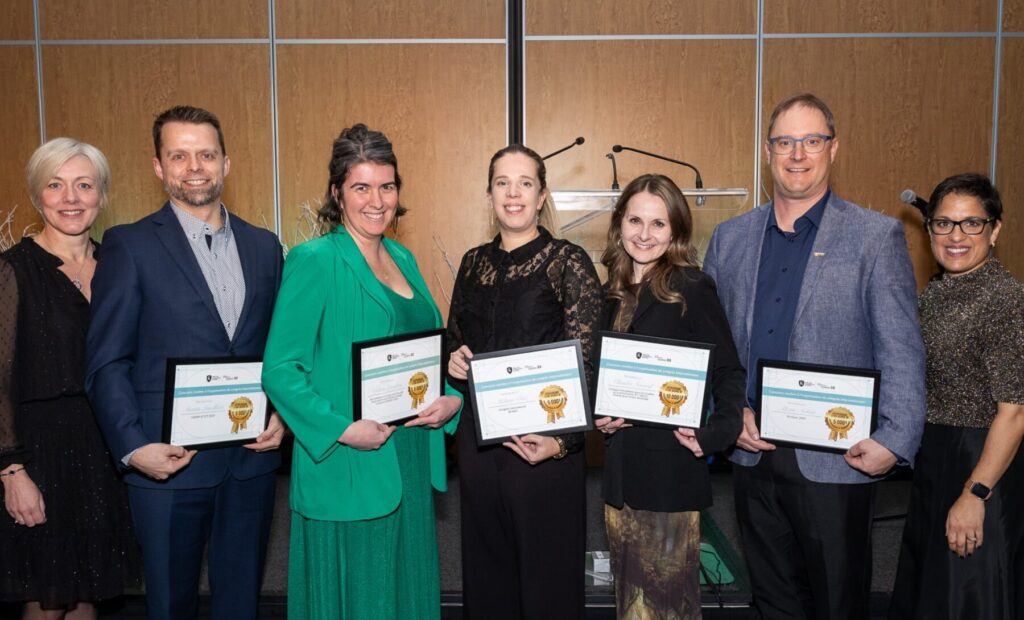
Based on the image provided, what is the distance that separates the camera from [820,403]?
2248 millimetres

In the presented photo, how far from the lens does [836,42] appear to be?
5504 millimetres

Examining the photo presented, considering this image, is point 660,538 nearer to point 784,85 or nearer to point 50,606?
point 50,606

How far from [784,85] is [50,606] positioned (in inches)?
212

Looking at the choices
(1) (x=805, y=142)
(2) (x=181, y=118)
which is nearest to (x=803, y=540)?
(1) (x=805, y=142)

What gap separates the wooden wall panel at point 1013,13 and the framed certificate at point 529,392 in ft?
17.1

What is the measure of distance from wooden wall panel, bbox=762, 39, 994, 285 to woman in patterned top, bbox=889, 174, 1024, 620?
128 inches

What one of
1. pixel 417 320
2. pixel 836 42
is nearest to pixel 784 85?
pixel 836 42

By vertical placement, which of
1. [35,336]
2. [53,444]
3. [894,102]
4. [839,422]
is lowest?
[53,444]

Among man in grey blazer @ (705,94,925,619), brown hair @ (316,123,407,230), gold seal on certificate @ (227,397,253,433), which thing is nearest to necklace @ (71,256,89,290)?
gold seal on certificate @ (227,397,253,433)

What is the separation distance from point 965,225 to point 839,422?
800mm

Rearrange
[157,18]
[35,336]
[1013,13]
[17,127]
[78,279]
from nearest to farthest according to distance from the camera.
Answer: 1. [35,336]
2. [78,279]
3. [1013,13]
4. [157,18]
5. [17,127]

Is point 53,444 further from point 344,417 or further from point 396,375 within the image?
point 396,375

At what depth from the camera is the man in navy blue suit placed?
227 centimetres

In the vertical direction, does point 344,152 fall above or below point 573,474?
above
